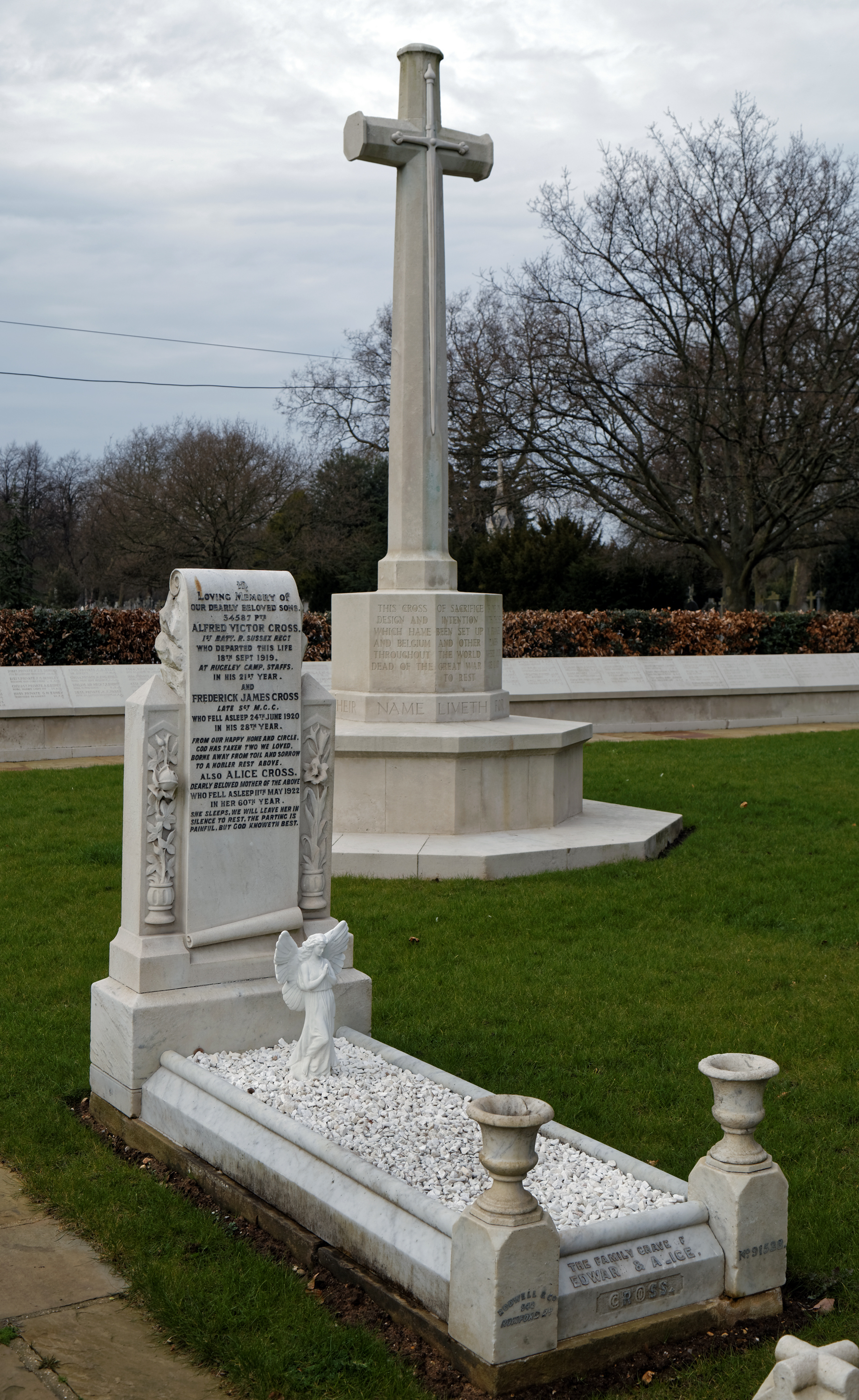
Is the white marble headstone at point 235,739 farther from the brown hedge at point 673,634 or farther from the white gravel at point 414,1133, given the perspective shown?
the brown hedge at point 673,634

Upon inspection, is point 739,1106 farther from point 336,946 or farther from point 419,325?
point 419,325

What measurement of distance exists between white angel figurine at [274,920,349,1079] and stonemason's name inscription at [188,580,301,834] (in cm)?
61

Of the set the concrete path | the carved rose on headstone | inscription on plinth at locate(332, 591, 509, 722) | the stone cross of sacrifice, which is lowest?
the concrete path

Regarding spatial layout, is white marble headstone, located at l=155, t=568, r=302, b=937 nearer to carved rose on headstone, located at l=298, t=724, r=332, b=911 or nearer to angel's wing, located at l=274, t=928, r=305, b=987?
carved rose on headstone, located at l=298, t=724, r=332, b=911

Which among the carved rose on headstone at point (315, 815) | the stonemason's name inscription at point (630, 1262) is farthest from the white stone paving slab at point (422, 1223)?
the carved rose on headstone at point (315, 815)

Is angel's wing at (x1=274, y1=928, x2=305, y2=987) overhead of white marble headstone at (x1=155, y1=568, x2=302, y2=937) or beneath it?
beneath

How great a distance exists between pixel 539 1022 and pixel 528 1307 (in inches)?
99.5

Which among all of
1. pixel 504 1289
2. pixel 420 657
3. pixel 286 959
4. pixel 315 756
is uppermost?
pixel 420 657

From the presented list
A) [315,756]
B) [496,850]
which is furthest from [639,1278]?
[496,850]

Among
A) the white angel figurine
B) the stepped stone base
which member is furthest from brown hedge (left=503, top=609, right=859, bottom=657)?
the white angel figurine

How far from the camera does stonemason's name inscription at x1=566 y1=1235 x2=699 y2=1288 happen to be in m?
3.44

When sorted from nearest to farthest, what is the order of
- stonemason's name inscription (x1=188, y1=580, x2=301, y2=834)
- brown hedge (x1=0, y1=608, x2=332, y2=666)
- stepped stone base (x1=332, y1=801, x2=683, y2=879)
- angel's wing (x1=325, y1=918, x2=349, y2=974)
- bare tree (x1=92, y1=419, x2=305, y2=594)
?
angel's wing (x1=325, y1=918, x2=349, y2=974) → stonemason's name inscription (x1=188, y1=580, x2=301, y2=834) → stepped stone base (x1=332, y1=801, x2=683, y2=879) → brown hedge (x1=0, y1=608, x2=332, y2=666) → bare tree (x1=92, y1=419, x2=305, y2=594)

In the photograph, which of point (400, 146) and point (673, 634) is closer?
point (400, 146)

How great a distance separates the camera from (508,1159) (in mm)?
3271
